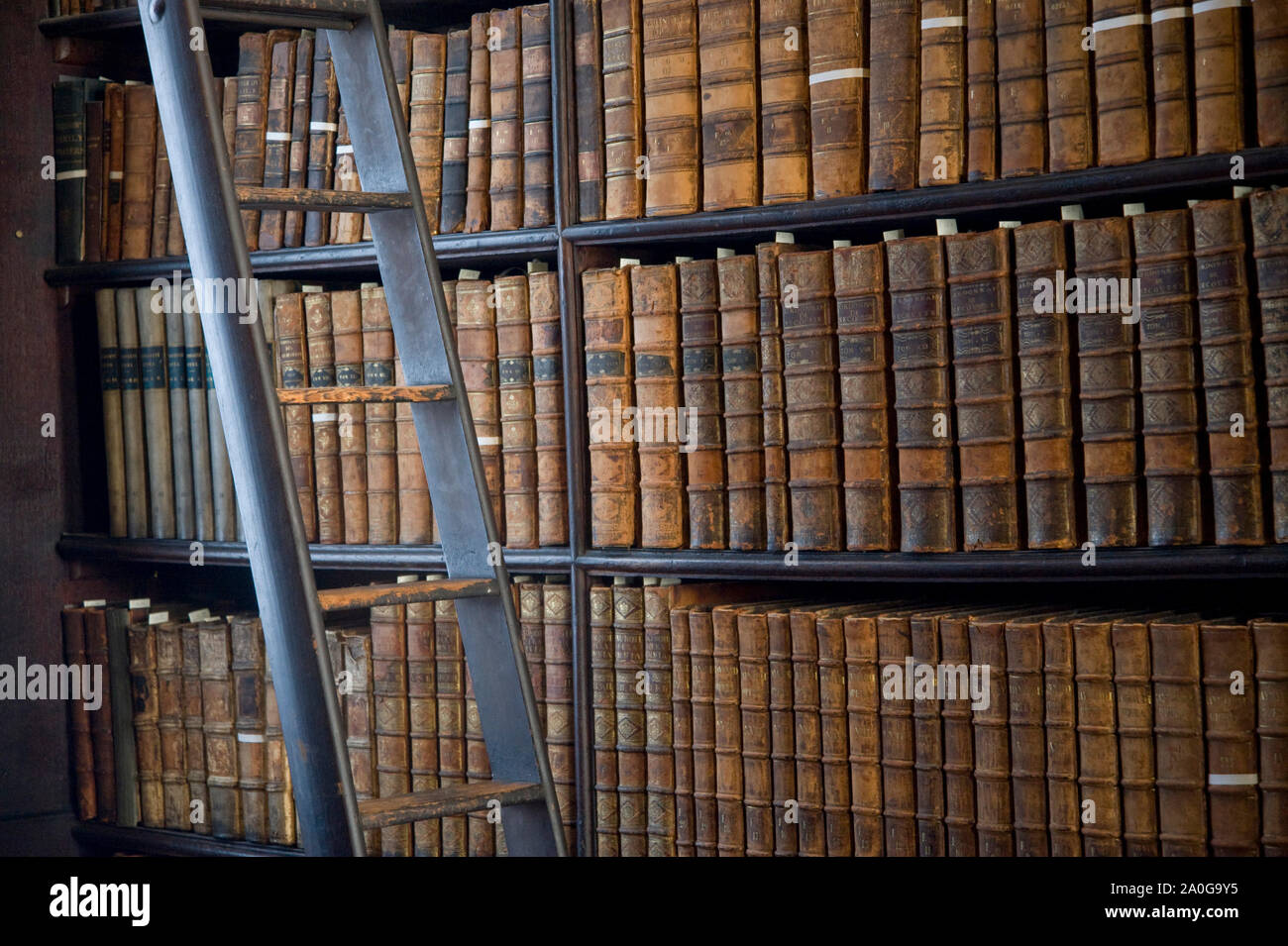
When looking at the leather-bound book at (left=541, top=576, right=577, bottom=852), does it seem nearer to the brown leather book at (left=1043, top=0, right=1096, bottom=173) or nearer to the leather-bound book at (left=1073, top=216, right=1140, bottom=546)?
the leather-bound book at (left=1073, top=216, right=1140, bottom=546)

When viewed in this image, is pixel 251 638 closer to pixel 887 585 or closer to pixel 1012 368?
pixel 887 585

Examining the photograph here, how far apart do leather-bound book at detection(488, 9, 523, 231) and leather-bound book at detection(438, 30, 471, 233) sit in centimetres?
6

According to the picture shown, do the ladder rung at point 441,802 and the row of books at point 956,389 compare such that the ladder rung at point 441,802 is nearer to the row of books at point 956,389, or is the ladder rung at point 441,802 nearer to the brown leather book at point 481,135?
the row of books at point 956,389

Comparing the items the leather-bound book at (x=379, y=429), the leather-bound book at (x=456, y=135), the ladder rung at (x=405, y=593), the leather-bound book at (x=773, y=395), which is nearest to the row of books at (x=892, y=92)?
Answer: the leather-bound book at (x=773, y=395)

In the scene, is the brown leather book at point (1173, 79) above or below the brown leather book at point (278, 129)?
below

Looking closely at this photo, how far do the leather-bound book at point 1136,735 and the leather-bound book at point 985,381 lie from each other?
20cm

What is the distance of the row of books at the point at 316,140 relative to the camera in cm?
221

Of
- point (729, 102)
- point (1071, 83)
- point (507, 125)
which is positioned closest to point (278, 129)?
point (507, 125)

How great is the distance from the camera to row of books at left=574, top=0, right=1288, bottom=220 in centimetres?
176

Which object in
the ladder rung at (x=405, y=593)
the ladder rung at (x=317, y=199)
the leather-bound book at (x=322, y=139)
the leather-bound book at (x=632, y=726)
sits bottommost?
the leather-bound book at (x=632, y=726)

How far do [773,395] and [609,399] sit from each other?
0.84 feet

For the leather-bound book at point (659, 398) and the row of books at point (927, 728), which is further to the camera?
the leather-bound book at point (659, 398)

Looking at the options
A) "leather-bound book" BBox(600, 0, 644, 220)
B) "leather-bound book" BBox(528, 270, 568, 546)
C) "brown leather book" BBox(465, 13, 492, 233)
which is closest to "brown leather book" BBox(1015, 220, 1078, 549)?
"leather-bound book" BBox(600, 0, 644, 220)
